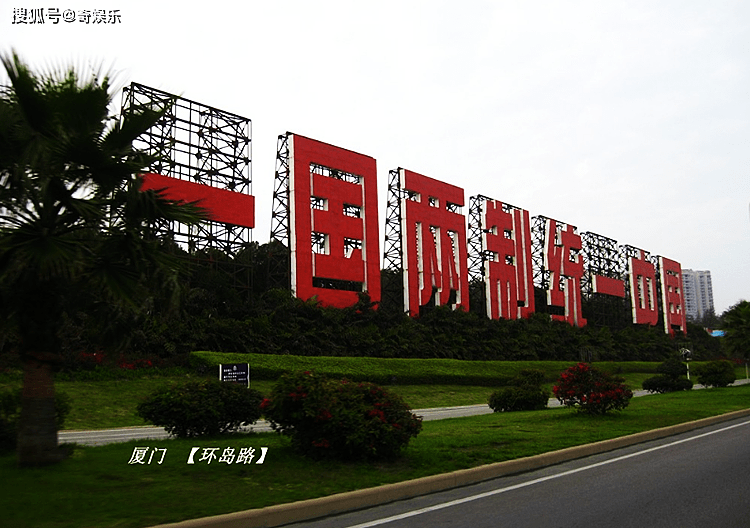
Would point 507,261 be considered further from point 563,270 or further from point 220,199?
point 220,199

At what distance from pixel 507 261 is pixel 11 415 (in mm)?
52627

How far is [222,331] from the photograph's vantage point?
3400cm

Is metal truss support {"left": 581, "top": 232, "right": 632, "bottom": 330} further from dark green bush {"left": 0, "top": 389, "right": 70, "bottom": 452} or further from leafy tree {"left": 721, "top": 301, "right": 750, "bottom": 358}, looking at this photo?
dark green bush {"left": 0, "top": 389, "right": 70, "bottom": 452}

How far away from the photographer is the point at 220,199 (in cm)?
3634

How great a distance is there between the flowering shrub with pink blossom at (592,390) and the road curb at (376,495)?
700 centimetres

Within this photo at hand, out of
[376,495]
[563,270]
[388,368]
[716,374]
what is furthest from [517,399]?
[563,270]

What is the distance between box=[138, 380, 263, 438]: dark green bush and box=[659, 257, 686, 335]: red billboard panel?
7980 centimetres

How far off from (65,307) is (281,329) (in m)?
27.0

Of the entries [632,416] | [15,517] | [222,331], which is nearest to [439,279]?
[222,331]

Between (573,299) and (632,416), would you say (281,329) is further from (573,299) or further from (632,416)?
(573,299)

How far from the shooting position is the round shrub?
1038cm

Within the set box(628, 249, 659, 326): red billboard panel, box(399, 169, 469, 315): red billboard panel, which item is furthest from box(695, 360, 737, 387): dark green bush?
box(628, 249, 659, 326): red billboard panel

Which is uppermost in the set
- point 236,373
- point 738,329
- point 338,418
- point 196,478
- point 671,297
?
point 671,297

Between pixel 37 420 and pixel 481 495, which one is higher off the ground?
pixel 37 420
